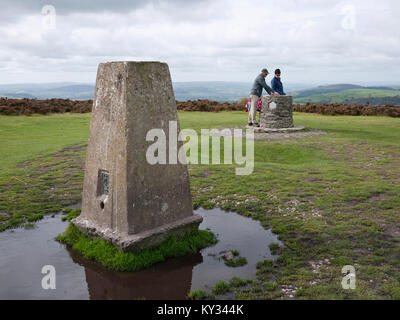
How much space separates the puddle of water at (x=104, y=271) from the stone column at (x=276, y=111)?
1314 centimetres

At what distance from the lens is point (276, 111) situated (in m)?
19.5

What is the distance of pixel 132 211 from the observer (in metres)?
5.90

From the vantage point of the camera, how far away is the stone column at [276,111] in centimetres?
1930

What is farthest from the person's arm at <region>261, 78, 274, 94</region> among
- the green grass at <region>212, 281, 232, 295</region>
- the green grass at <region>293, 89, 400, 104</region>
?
the green grass at <region>293, 89, 400, 104</region>

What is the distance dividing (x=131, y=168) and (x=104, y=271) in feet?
5.54

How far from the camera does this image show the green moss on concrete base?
571 cm

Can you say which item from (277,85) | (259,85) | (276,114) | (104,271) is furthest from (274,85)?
(104,271)

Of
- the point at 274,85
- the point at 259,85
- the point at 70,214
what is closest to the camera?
the point at 70,214

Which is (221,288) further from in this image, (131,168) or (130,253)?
(131,168)

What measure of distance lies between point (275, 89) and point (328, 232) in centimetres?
1379

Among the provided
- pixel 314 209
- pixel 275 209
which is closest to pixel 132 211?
pixel 275 209

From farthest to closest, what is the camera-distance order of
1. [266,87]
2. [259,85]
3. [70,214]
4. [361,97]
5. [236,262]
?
[361,97] → [266,87] → [259,85] → [70,214] → [236,262]

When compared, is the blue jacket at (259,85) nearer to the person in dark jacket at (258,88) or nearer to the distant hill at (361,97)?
the person in dark jacket at (258,88)

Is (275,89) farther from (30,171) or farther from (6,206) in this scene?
→ (6,206)
